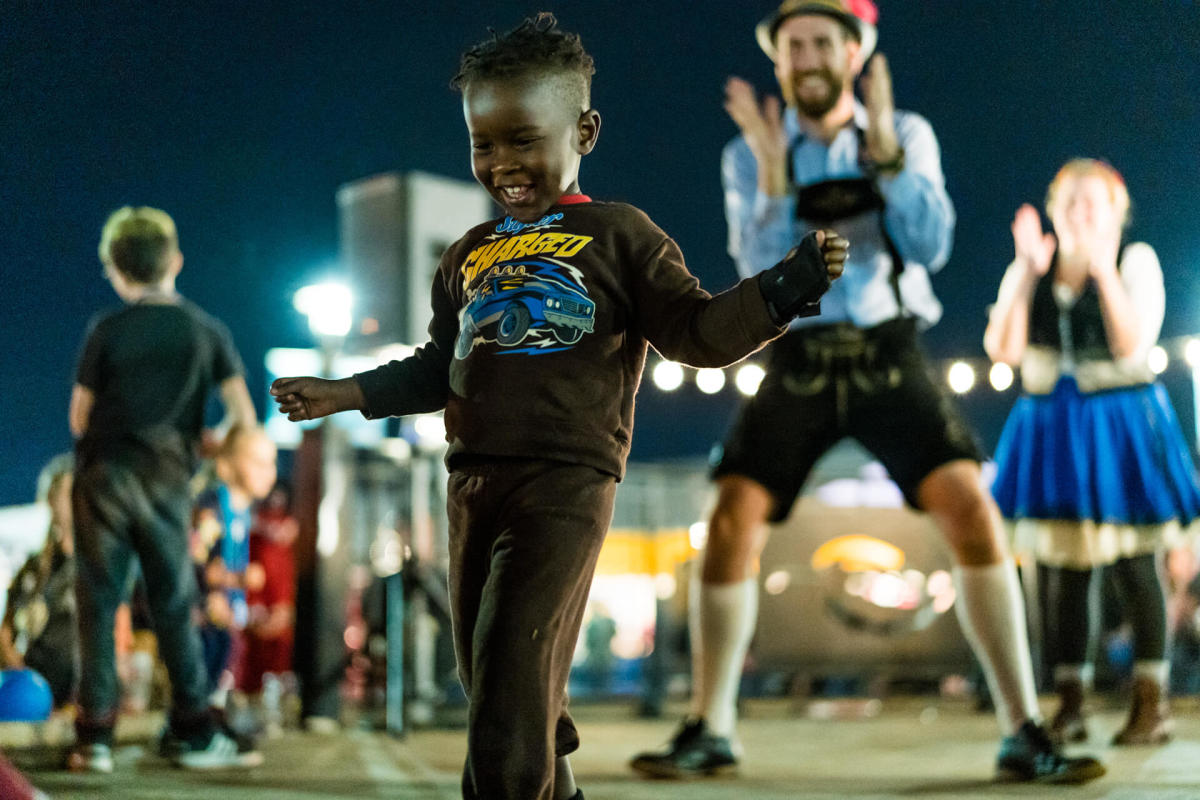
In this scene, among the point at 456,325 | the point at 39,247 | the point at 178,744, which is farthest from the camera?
the point at 39,247

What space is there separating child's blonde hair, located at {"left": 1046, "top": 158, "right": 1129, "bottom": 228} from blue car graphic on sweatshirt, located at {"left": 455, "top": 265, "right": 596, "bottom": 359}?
3.38 metres

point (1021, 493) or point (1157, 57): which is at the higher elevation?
point (1157, 57)

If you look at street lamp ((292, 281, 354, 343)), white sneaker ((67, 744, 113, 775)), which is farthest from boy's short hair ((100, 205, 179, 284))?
street lamp ((292, 281, 354, 343))

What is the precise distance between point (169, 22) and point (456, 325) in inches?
206

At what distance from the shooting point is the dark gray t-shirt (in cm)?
419

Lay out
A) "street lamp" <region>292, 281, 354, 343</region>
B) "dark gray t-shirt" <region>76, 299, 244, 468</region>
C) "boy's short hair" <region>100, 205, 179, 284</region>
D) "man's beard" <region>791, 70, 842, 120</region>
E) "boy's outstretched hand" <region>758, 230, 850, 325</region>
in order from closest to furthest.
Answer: "boy's outstretched hand" <region>758, 230, 850, 325</region> → "man's beard" <region>791, 70, 842, 120</region> → "dark gray t-shirt" <region>76, 299, 244, 468</region> → "boy's short hair" <region>100, 205, 179, 284</region> → "street lamp" <region>292, 281, 354, 343</region>

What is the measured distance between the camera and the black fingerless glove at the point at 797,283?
1877 millimetres

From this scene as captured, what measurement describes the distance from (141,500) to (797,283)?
2.91m

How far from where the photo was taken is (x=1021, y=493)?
4.83m

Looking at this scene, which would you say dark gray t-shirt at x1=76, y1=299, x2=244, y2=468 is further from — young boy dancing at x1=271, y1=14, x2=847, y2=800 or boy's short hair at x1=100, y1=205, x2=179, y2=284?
young boy dancing at x1=271, y1=14, x2=847, y2=800

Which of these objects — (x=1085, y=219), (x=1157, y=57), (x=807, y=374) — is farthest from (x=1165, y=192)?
(x=807, y=374)

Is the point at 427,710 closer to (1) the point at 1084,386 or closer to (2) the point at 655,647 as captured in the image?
(2) the point at 655,647

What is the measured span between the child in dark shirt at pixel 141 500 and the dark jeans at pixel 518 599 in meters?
2.30

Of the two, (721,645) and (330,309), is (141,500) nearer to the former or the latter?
(721,645)
